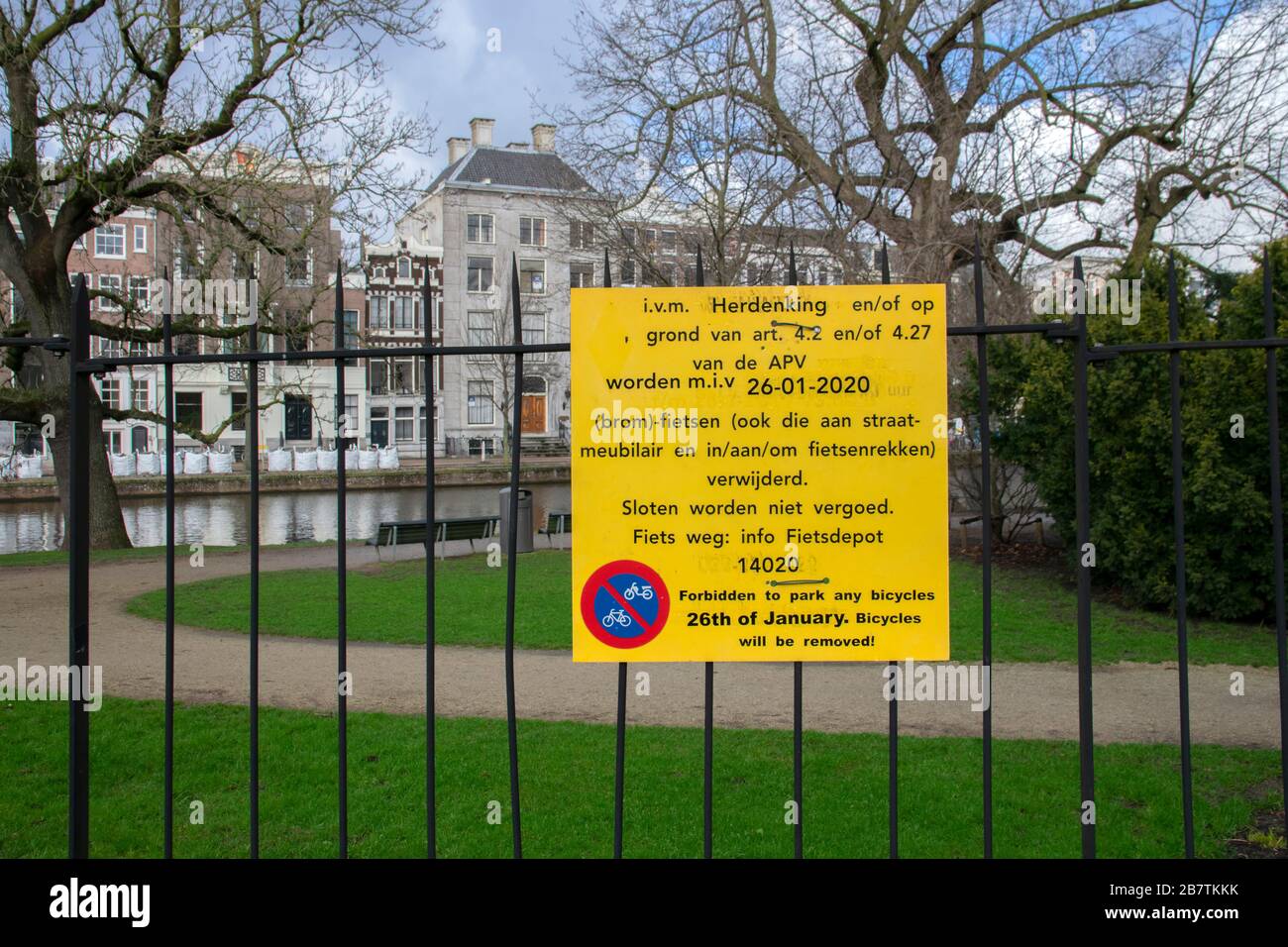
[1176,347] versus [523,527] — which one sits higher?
[1176,347]

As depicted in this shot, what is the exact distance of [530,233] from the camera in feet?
178

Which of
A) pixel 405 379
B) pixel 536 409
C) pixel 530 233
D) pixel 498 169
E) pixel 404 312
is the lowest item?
pixel 536 409

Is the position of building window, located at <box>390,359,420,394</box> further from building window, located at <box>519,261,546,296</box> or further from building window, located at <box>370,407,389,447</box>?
building window, located at <box>519,261,546,296</box>

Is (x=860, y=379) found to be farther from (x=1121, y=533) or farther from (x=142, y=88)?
(x=142, y=88)

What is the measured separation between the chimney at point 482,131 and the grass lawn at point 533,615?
45.9 metres

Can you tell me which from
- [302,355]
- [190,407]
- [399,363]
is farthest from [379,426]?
[302,355]

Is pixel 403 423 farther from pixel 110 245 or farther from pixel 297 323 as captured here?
pixel 297 323

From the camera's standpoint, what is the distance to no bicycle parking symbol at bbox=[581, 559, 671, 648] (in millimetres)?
3240

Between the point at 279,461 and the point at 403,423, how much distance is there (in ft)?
46.3

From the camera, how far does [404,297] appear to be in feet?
166

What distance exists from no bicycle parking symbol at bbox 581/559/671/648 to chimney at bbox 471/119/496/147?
188 ft

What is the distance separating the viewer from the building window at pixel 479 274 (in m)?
55.3

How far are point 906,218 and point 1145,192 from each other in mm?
3501
